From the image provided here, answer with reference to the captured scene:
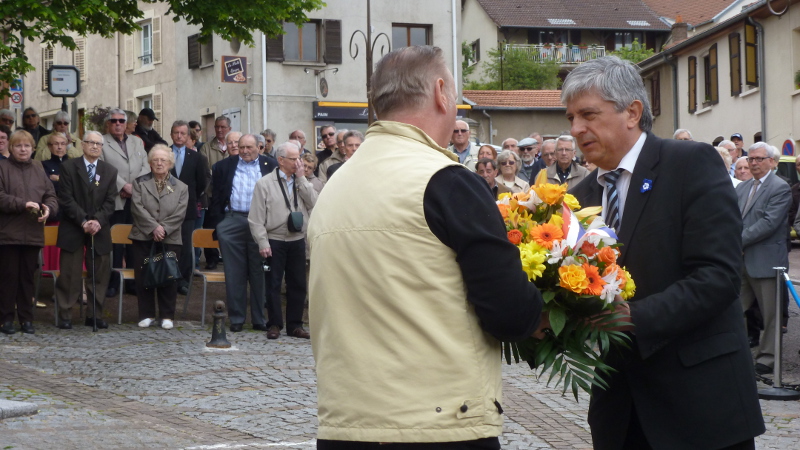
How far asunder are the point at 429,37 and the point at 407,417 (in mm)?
37154

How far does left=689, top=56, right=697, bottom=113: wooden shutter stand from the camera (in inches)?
1617

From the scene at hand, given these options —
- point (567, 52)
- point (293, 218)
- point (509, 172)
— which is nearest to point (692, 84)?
point (509, 172)

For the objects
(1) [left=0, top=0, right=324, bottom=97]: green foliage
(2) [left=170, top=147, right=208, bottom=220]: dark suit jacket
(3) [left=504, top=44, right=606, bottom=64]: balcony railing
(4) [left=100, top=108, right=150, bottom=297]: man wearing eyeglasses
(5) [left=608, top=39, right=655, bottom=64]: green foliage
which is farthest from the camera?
(3) [left=504, top=44, right=606, bottom=64]: balcony railing

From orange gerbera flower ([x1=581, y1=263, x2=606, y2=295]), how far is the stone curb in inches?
231

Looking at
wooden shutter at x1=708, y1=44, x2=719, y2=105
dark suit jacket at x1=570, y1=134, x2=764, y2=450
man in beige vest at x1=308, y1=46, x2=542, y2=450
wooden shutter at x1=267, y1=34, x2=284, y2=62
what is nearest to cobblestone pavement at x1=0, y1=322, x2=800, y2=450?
dark suit jacket at x1=570, y1=134, x2=764, y2=450

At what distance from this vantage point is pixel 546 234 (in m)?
3.66

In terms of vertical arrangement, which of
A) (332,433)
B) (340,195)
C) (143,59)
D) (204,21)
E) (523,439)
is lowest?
(523,439)

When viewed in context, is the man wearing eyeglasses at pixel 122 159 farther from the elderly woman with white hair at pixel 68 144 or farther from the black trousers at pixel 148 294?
the black trousers at pixel 148 294

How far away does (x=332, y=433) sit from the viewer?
334 cm

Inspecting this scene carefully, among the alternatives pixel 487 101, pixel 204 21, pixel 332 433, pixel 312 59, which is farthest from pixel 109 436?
pixel 487 101

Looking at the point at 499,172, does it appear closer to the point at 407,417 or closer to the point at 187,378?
the point at 187,378

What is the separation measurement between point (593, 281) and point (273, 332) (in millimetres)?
9282

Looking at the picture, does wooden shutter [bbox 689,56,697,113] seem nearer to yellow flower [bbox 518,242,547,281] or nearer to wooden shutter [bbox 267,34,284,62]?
wooden shutter [bbox 267,34,284,62]

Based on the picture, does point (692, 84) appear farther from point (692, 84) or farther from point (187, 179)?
point (187, 179)
